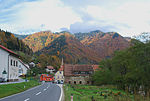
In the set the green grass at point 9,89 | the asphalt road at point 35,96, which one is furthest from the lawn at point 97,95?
the green grass at point 9,89

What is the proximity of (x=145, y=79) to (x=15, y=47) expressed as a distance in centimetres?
9881

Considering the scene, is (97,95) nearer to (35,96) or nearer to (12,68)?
(35,96)

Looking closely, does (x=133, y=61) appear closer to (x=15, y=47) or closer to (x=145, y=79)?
(x=145, y=79)

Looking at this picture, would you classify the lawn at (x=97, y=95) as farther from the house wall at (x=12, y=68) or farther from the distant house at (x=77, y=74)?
the distant house at (x=77, y=74)

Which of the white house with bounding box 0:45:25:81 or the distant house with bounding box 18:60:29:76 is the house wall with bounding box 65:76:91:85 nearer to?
the distant house with bounding box 18:60:29:76

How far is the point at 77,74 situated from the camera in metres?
69.7

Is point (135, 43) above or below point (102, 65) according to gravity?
above

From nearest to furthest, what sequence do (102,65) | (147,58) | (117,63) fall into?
(147,58) → (117,63) → (102,65)

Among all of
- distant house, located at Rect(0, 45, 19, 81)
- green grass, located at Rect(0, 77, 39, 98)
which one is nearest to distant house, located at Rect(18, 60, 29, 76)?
distant house, located at Rect(0, 45, 19, 81)

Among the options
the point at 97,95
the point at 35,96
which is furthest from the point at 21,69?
the point at 35,96

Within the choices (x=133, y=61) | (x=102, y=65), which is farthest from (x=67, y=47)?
(x=133, y=61)

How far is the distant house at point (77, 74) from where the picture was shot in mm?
66963

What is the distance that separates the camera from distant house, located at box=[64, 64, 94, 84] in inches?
2636

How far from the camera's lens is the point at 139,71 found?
28281 mm
